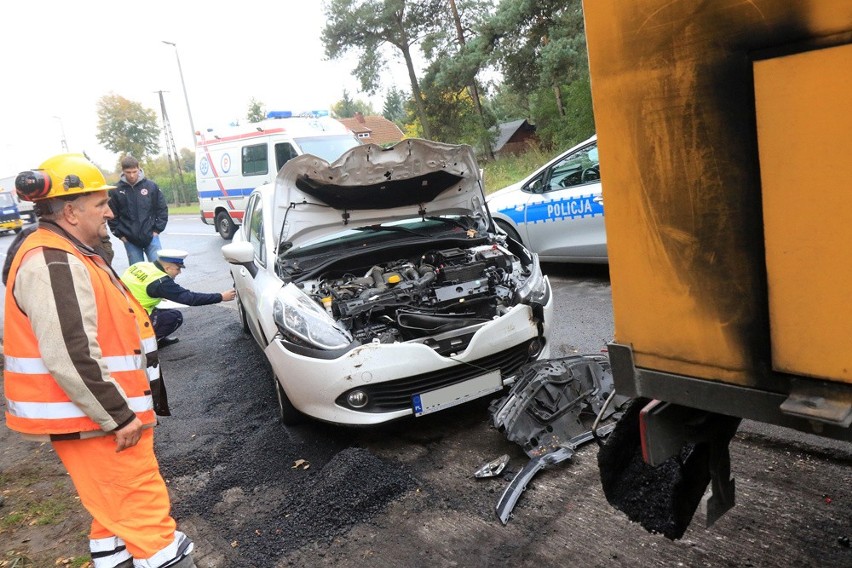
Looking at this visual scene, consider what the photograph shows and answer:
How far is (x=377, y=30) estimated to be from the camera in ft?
80.7

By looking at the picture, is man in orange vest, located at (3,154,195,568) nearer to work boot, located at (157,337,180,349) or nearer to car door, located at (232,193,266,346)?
car door, located at (232,193,266,346)

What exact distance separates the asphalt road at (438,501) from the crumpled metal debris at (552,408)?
3.9 inches

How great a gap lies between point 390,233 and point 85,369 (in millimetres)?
2883

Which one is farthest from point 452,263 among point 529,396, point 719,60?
point 719,60

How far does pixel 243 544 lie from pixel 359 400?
95 cm

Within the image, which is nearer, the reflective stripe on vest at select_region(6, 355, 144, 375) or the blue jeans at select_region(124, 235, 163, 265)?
the reflective stripe on vest at select_region(6, 355, 144, 375)

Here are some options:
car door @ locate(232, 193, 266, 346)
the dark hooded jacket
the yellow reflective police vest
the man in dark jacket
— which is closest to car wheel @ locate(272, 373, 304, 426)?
car door @ locate(232, 193, 266, 346)

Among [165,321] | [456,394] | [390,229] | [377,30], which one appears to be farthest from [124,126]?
[456,394]

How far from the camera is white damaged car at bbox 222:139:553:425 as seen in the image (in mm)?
3387

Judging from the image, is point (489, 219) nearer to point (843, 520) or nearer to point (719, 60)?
point (843, 520)

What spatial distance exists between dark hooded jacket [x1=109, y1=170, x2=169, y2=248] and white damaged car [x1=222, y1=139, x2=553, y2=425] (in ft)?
8.02

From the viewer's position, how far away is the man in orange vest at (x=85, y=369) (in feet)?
6.95

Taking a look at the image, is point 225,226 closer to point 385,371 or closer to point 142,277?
point 142,277

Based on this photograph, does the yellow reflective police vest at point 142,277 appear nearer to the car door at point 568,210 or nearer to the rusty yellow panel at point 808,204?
the car door at point 568,210
